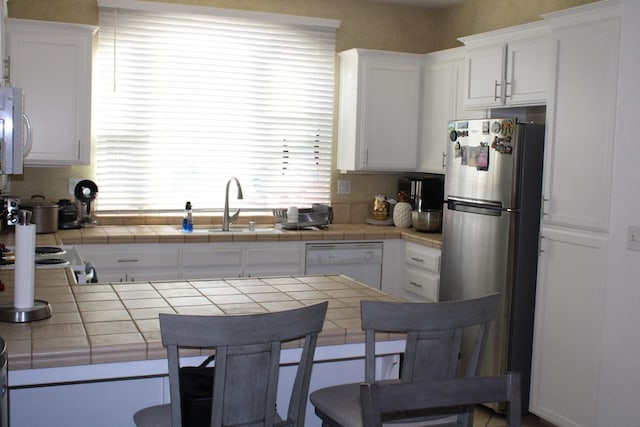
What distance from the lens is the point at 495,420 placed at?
13.0 ft

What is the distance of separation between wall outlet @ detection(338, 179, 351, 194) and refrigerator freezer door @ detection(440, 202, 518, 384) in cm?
142

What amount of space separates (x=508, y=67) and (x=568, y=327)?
1.55m

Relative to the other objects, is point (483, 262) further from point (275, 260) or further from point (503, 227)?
point (275, 260)

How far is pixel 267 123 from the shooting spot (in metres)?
5.27

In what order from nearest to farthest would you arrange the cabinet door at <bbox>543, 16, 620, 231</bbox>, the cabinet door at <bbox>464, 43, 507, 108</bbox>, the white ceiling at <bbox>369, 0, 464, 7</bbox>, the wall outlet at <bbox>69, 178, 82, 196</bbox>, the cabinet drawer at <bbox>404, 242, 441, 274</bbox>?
the cabinet door at <bbox>543, 16, 620, 231</bbox>
the cabinet door at <bbox>464, 43, 507, 108</bbox>
the cabinet drawer at <bbox>404, 242, 441, 274</bbox>
the wall outlet at <bbox>69, 178, 82, 196</bbox>
the white ceiling at <bbox>369, 0, 464, 7</bbox>

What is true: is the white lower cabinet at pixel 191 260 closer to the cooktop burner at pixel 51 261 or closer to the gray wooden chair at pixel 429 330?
the cooktop burner at pixel 51 261

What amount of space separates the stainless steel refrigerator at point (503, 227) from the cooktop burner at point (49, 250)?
2220 millimetres

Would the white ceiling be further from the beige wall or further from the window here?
the window

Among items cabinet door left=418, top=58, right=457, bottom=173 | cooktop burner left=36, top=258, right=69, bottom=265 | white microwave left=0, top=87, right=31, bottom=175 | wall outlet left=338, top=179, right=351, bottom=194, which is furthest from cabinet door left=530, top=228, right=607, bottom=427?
white microwave left=0, top=87, right=31, bottom=175

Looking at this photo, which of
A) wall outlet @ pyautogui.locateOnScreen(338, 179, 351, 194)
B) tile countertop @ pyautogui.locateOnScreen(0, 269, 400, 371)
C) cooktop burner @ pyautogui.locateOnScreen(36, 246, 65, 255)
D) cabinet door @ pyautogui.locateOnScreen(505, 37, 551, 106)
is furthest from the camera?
wall outlet @ pyautogui.locateOnScreen(338, 179, 351, 194)

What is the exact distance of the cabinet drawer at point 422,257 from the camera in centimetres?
464

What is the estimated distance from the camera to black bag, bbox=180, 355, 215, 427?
1768 millimetres

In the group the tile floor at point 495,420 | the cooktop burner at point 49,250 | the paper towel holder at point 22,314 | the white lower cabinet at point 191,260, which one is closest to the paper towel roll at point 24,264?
the paper towel holder at point 22,314

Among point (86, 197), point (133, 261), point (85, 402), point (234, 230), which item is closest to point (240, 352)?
point (85, 402)
